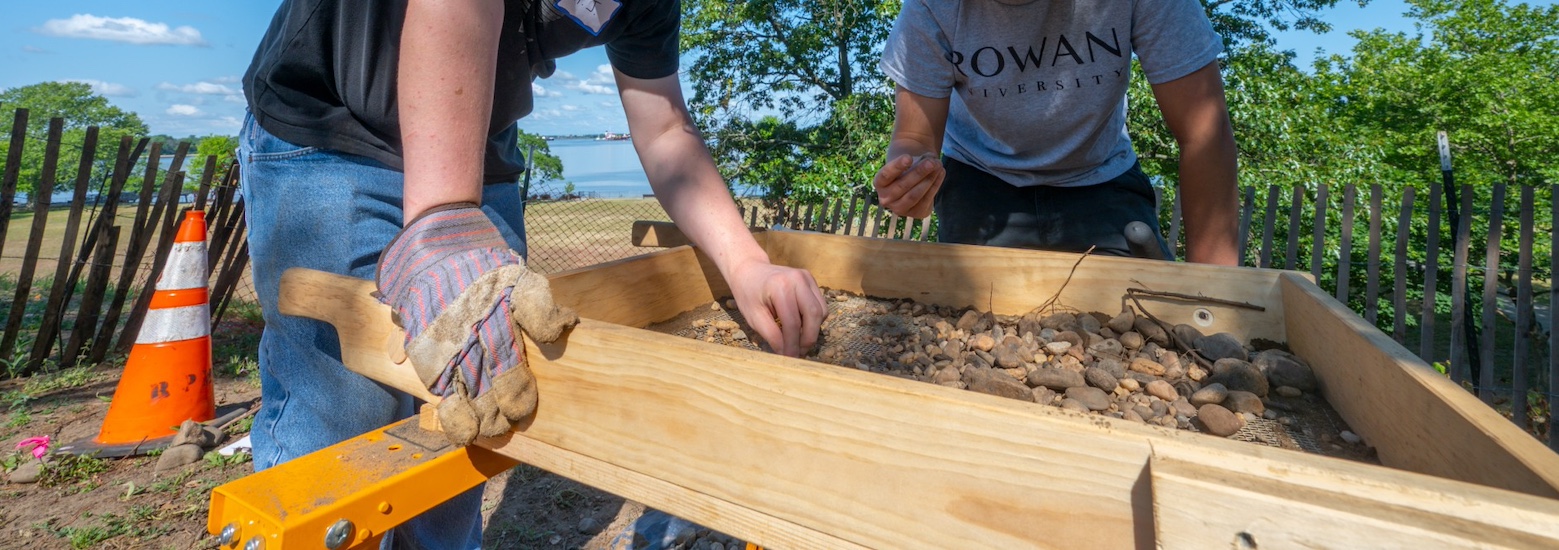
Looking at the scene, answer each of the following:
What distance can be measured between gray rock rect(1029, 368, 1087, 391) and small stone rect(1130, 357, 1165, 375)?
145 mm

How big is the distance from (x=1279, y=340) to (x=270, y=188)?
6.52 ft

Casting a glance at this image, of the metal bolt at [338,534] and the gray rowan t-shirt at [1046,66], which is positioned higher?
the gray rowan t-shirt at [1046,66]

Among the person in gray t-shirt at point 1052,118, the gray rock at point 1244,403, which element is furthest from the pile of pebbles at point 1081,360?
the person in gray t-shirt at point 1052,118

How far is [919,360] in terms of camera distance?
149 cm

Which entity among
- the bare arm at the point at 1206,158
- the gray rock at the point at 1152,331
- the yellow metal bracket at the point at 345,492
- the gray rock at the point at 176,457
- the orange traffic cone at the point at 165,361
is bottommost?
the gray rock at the point at 176,457

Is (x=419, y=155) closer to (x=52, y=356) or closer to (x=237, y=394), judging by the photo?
(x=237, y=394)

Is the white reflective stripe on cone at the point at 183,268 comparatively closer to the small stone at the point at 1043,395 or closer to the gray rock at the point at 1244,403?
the small stone at the point at 1043,395

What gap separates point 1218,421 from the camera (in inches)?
44.2

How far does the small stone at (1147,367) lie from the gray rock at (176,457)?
395 centimetres

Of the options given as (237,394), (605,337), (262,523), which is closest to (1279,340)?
(605,337)

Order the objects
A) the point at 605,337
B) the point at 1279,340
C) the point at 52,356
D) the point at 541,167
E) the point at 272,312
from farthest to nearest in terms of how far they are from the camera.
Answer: the point at 541,167, the point at 52,356, the point at 1279,340, the point at 272,312, the point at 605,337

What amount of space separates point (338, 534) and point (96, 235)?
19.1 ft

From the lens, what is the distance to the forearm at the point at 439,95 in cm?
98

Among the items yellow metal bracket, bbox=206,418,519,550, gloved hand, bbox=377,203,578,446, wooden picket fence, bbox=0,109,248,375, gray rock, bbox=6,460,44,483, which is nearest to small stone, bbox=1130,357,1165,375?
gloved hand, bbox=377,203,578,446
